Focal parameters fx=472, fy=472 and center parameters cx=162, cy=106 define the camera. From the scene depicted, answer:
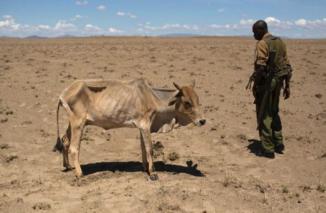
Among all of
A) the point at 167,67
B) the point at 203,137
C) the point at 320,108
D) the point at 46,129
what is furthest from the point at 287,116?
the point at 167,67

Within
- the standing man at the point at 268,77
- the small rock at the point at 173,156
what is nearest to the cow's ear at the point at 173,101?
the small rock at the point at 173,156

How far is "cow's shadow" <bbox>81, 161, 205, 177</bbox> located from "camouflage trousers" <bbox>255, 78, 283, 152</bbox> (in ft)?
5.48

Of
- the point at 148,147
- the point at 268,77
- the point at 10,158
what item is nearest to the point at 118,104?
the point at 148,147

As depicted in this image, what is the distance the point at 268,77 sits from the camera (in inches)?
357

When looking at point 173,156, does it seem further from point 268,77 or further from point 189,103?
point 268,77

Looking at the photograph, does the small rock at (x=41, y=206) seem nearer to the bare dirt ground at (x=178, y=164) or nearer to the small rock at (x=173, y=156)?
the bare dirt ground at (x=178, y=164)

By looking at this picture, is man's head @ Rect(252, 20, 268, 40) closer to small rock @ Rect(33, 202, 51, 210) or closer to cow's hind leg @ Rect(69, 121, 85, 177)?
cow's hind leg @ Rect(69, 121, 85, 177)

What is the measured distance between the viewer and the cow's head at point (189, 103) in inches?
306

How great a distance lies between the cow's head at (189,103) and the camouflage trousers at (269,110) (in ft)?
6.51

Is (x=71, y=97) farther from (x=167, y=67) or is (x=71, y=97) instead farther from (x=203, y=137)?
(x=167, y=67)

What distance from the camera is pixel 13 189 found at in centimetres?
752

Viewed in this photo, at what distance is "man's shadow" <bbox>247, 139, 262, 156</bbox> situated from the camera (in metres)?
9.79

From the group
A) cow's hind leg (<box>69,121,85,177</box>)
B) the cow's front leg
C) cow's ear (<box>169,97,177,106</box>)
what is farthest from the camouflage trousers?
cow's hind leg (<box>69,121,85,177</box>)

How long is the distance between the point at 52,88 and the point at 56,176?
948 centimetres
